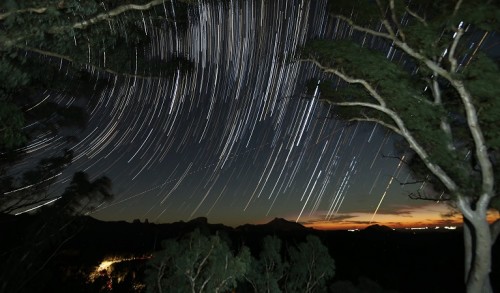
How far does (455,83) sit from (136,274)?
3114cm

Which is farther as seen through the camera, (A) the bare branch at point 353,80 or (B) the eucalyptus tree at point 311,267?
(B) the eucalyptus tree at point 311,267

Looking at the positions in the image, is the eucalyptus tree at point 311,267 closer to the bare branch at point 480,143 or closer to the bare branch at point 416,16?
the bare branch at point 480,143

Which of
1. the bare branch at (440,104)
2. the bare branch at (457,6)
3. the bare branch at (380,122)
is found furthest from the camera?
the bare branch at (380,122)

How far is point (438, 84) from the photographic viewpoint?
31.7ft

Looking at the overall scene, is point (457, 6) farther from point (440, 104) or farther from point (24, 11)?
point (24, 11)

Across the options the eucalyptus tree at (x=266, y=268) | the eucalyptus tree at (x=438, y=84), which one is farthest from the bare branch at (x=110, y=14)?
the eucalyptus tree at (x=266, y=268)

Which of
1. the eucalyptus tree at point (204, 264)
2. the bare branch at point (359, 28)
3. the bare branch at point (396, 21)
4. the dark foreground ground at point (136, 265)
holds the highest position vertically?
the bare branch at point (396, 21)

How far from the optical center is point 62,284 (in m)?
20.9

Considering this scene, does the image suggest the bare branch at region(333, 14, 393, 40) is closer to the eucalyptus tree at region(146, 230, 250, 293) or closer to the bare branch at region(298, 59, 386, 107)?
the bare branch at region(298, 59, 386, 107)

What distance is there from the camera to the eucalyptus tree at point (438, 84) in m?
7.77

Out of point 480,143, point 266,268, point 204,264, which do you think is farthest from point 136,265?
point 480,143

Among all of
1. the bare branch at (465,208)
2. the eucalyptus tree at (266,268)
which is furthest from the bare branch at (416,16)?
the eucalyptus tree at (266,268)

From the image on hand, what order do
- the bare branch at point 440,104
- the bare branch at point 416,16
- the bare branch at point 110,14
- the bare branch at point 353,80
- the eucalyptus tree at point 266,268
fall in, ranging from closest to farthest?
the bare branch at point 110,14
the bare branch at point 440,104
the bare branch at point 416,16
the bare branch at point 353,80
the eucalyptus tree at point 266,268

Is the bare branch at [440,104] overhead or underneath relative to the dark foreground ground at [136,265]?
overhead
